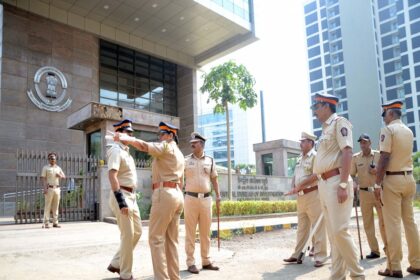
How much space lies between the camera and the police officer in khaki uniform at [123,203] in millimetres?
4817

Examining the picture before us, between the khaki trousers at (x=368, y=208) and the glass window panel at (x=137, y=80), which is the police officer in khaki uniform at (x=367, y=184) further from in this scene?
the glass window panel at (x=137, y=80)

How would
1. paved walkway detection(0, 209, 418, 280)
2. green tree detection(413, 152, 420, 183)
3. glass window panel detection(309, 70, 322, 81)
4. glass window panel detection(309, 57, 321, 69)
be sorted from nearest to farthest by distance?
paved walkway detection(0, 209, 418, 280) < green tree detection(413, 152, 420, 183) < glass window panel detection(309, 70, 322, 81) < glass window panel detection(309, 57, 321, 69)

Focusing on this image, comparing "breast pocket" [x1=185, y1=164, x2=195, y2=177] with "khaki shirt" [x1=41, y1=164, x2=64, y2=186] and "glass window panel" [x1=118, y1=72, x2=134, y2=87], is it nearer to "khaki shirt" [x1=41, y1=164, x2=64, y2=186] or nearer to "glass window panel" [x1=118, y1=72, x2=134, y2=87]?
"khaki shirt" [x1=41, y1=164, x2=64, y2=186]

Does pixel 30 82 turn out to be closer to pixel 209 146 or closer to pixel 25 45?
pixel 25 45

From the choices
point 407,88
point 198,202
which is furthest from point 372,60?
point 198,202

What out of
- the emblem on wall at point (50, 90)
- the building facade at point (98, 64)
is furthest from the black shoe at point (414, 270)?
the emblem on wall at point (50, 90)

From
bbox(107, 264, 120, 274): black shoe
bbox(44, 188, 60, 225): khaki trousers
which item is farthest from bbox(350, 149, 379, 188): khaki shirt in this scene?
bbox(44, 188, 60, 225): khaki trousers

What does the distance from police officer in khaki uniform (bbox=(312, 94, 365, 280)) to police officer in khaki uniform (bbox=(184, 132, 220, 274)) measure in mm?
1958

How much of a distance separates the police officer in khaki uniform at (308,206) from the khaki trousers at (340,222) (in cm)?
149

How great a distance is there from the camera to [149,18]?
79.0 feet

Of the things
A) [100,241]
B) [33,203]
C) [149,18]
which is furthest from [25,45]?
[100,241]

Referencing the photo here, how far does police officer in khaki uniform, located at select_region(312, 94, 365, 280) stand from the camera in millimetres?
4188

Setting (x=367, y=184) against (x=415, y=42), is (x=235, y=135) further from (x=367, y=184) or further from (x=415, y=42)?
(x=367, y=184)

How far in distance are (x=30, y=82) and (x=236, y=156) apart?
94.3 m
